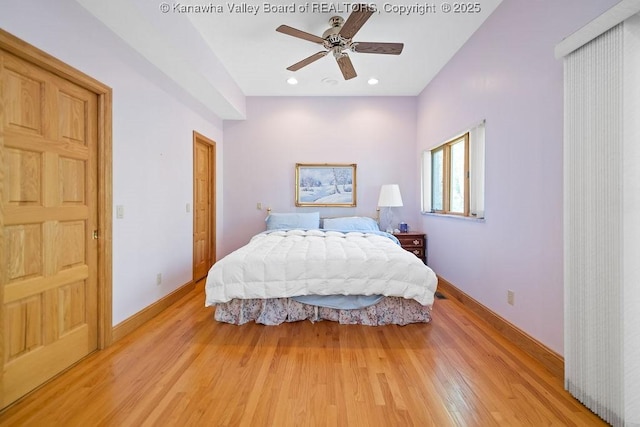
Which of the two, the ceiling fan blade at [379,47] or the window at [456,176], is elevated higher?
the ceiling fan blade at [379,47]

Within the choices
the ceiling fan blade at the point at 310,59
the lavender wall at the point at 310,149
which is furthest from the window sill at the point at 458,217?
the ceiling fan blade at the point at 310,59

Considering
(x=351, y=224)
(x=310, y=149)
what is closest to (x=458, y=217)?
(x=351, y=224)

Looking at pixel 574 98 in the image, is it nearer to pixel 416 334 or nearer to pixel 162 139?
pixel 416 334

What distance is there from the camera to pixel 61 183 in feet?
5.89

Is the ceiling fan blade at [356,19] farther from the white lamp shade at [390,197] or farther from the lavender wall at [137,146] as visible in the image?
the white lamp shade at [390,197]

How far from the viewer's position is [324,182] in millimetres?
4449

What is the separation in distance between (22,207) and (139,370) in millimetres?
1187

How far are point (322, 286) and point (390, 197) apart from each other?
221 centimetres

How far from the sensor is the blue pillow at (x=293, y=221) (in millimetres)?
4082

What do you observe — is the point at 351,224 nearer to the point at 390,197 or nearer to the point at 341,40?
the point at 390,197

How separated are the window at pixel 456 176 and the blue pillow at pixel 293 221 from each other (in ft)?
5.54

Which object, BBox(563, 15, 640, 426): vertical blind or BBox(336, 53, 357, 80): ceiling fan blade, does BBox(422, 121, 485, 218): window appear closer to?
BBox(563, 15, 640, 426): vertical blind

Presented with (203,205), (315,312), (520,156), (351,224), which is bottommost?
(315,312)

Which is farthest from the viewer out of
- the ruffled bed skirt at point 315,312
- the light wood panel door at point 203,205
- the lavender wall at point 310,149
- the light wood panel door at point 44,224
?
the lavender wall at point 310,149
